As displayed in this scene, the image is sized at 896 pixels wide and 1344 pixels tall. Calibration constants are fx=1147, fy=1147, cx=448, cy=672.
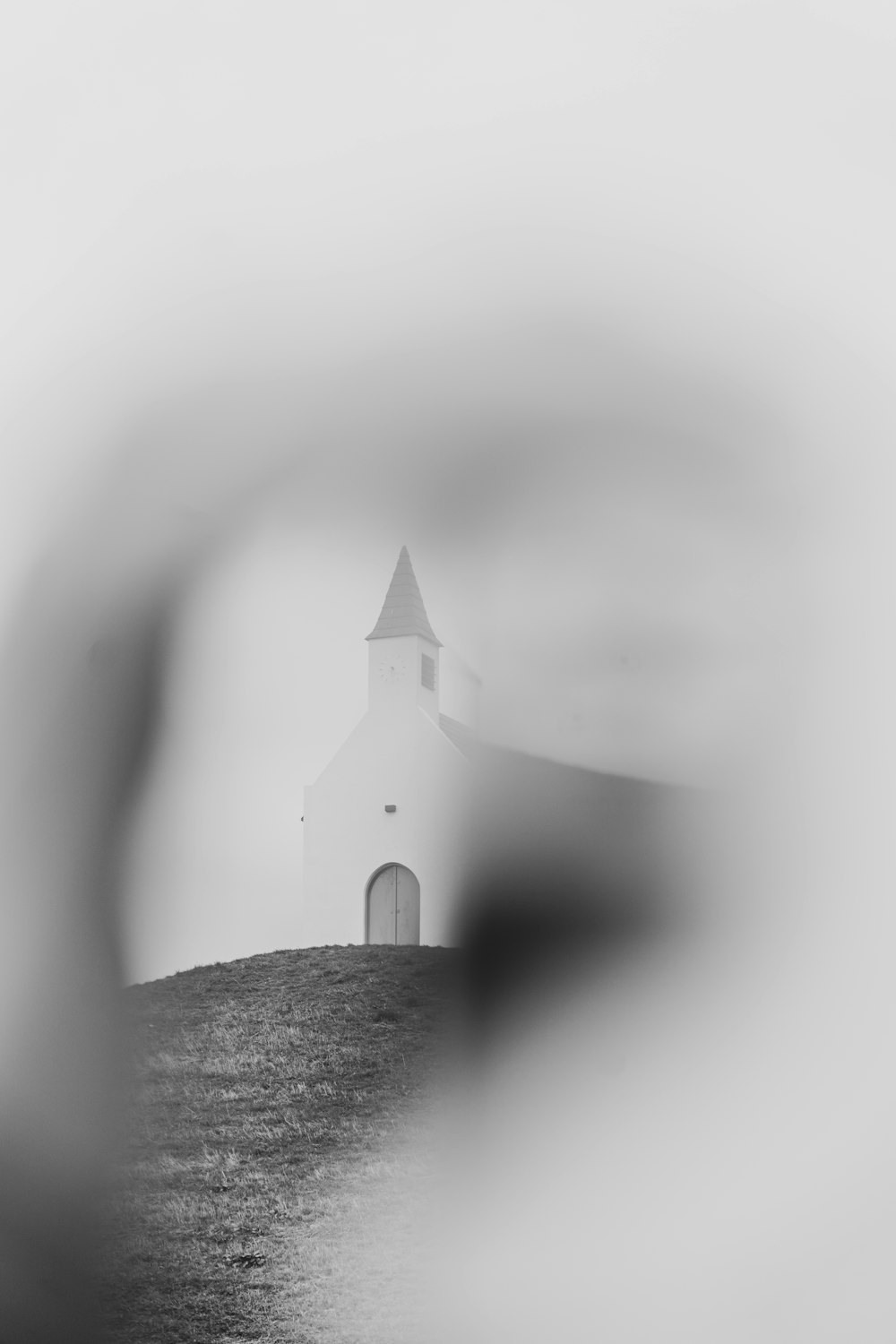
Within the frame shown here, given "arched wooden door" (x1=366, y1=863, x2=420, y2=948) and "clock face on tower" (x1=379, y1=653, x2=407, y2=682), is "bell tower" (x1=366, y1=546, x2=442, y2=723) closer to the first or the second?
"clock face on tower" (x1=379, y1=653, x2=407, y2=682)

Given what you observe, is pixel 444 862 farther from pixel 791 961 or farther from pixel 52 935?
pixel 52 935

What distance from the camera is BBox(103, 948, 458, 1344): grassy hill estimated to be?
731 mm

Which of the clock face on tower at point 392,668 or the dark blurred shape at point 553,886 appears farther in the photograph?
the clock face on tower at point 392,668

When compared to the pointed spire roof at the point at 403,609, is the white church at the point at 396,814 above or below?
below

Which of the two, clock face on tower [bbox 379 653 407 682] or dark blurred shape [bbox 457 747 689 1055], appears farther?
clock face on tower [bbox 379 653 407 682]

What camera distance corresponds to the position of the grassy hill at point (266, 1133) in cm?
73

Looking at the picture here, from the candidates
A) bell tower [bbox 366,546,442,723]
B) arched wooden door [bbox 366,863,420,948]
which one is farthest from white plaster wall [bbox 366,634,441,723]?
arched wooden door [bbox 366,863,420,948]

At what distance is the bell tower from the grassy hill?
174 millimetres

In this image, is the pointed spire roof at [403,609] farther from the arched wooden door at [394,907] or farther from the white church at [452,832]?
the arched wooden door at [394,907]

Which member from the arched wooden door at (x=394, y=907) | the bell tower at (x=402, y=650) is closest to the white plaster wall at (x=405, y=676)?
the bell tower at (x=402, y=650)

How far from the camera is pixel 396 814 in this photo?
0.77 meters

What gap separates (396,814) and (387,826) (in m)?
0.01

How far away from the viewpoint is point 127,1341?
0.77 metres

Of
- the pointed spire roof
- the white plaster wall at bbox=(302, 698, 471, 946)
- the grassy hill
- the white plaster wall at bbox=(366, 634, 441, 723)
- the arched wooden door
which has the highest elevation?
the pointed spire roof
